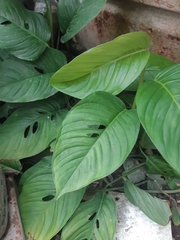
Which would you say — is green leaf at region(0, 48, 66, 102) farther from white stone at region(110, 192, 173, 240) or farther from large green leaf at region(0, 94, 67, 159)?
white stone at region(110, 192, 173, 240)

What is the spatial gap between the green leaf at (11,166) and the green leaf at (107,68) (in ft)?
1.34

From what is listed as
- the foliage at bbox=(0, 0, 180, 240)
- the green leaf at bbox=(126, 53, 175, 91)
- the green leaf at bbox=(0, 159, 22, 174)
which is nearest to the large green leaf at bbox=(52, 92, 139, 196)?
the foliage at bbox=(0, 0, 180, 240)

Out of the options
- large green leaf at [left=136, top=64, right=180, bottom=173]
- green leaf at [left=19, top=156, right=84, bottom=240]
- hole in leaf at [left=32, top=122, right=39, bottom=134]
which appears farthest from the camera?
hole in leaf at [left=32, top=122, right=39, bottom=134]

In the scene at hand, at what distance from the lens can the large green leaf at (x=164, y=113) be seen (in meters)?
0.71

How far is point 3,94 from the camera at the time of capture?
1.08 m

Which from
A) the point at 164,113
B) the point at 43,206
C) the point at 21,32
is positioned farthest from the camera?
the point at 21,32

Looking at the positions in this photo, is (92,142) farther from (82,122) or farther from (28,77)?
(28,77)

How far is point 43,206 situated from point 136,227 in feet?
1.24

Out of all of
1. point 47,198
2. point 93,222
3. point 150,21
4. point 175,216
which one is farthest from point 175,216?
point 150,21

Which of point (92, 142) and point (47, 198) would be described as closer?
point (92, 142)

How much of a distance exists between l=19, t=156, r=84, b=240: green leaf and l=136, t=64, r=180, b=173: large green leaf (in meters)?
0.40

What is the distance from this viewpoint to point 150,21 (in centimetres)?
113

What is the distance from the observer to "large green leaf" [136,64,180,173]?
71 cm

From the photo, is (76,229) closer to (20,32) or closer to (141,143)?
(141,143)
